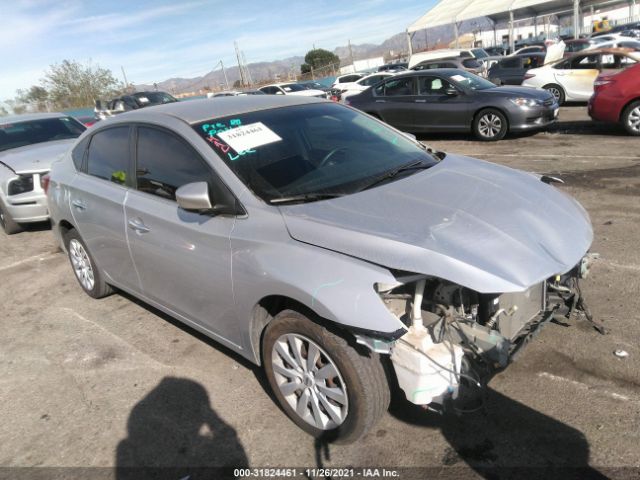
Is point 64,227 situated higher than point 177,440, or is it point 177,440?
point 64,227

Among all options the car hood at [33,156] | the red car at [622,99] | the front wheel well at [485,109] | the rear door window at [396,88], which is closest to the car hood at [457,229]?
the car hood at [33,156]

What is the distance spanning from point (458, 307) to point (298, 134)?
1580mm

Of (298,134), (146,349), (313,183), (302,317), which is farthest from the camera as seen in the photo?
(146,349)

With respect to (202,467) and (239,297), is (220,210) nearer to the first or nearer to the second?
(239,297)

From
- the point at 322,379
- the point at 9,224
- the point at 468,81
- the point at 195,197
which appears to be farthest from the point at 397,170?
the point at 468,81

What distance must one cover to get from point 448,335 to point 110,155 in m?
2.95

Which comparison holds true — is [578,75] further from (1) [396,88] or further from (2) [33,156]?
(2) [33,156]

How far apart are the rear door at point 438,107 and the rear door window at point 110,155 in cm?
859

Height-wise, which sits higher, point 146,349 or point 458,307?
point 458,307

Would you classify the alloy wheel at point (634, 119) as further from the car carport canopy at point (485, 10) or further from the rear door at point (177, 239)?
the car carport canopy at point (485, 10)

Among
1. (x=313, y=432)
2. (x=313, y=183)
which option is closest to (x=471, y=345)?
(x=313, y=432)

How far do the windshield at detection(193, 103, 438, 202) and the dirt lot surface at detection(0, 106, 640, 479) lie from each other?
136cm

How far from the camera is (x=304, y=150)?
10.5ft

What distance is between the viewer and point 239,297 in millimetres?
2775
